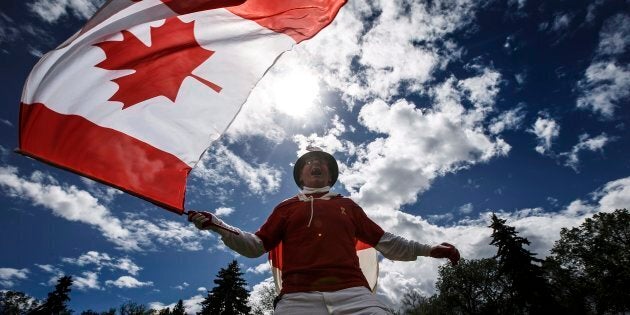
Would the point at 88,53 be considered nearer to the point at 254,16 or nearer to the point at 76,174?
the point at 76,174

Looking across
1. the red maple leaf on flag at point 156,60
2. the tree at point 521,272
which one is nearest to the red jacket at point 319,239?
the red maple leaf on flag at point 156,60

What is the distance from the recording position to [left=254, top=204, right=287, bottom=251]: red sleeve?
308 cm

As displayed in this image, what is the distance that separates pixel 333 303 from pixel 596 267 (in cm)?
3732

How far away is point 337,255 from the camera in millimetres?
2676

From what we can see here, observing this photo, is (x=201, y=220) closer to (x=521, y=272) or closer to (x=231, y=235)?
(x=231, y=235)

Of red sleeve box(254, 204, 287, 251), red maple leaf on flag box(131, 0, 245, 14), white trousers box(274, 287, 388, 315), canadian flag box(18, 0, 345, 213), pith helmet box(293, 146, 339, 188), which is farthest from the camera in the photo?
pith helmet box(293, 146, 339, 188)

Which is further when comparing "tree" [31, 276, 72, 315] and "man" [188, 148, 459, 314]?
"tree" [31, 276, 72, 315]

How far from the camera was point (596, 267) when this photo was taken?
3011 cm

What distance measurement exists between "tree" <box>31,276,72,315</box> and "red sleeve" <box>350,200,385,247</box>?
51228 mm

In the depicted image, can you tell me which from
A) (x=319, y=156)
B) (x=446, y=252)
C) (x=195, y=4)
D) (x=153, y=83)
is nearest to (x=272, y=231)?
(x=319, y=156)

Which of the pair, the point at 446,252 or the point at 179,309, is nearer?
the point at 446,252

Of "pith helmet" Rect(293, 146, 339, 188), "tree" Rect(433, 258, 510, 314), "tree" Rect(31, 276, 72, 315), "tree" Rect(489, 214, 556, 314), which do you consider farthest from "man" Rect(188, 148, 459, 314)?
"tree" Rect(31, 276, 72, 315)

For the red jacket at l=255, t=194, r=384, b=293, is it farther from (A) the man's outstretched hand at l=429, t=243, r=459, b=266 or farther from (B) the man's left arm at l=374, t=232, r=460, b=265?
(A) the man's outstretched hand at l=429, t=243, r=459, b=266

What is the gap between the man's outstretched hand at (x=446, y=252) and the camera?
294 cm
